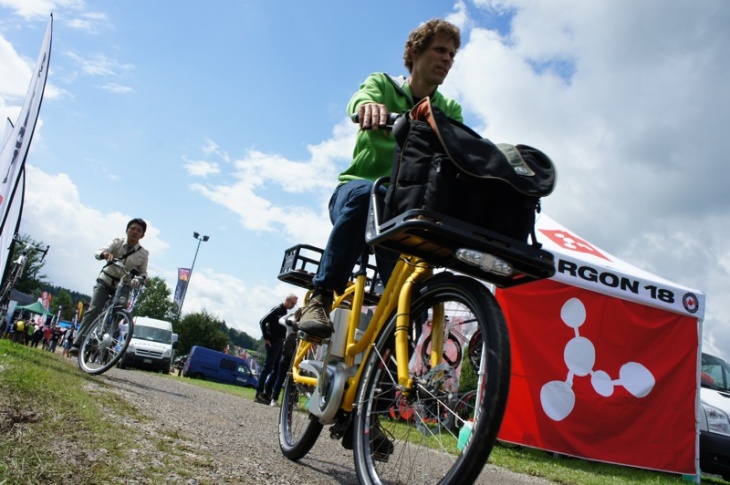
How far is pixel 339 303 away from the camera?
11.0 ft

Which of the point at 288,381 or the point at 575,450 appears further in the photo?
the point at 575,450

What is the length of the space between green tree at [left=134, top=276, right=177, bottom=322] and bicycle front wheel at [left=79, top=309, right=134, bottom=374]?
3285 inches

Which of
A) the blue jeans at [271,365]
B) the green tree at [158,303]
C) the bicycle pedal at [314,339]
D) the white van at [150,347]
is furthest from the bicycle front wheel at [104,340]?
the green tree at [158,303]

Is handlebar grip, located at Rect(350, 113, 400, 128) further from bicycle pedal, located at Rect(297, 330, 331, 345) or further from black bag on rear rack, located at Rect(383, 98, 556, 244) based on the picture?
bicycle pedal, located at Rect(297, 330, 331, 345)

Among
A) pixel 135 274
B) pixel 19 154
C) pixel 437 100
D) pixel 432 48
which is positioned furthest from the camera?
pixel 135 274

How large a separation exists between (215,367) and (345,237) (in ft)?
125

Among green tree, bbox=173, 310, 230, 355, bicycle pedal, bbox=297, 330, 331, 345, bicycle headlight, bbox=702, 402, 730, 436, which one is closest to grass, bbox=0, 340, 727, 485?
bicycle pedal, bbox=297, 330, 331, 345

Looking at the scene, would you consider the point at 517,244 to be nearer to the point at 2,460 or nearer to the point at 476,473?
the point at 476,473

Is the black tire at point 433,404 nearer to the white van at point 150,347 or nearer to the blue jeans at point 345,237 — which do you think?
the blue jeans at point 345,237

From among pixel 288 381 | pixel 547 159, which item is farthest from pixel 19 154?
pixel 547 159

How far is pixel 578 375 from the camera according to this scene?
26.7 feet

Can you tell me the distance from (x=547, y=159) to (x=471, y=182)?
0.40 m

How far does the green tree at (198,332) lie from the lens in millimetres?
74250

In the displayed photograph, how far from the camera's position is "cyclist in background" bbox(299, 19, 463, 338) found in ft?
10.2
